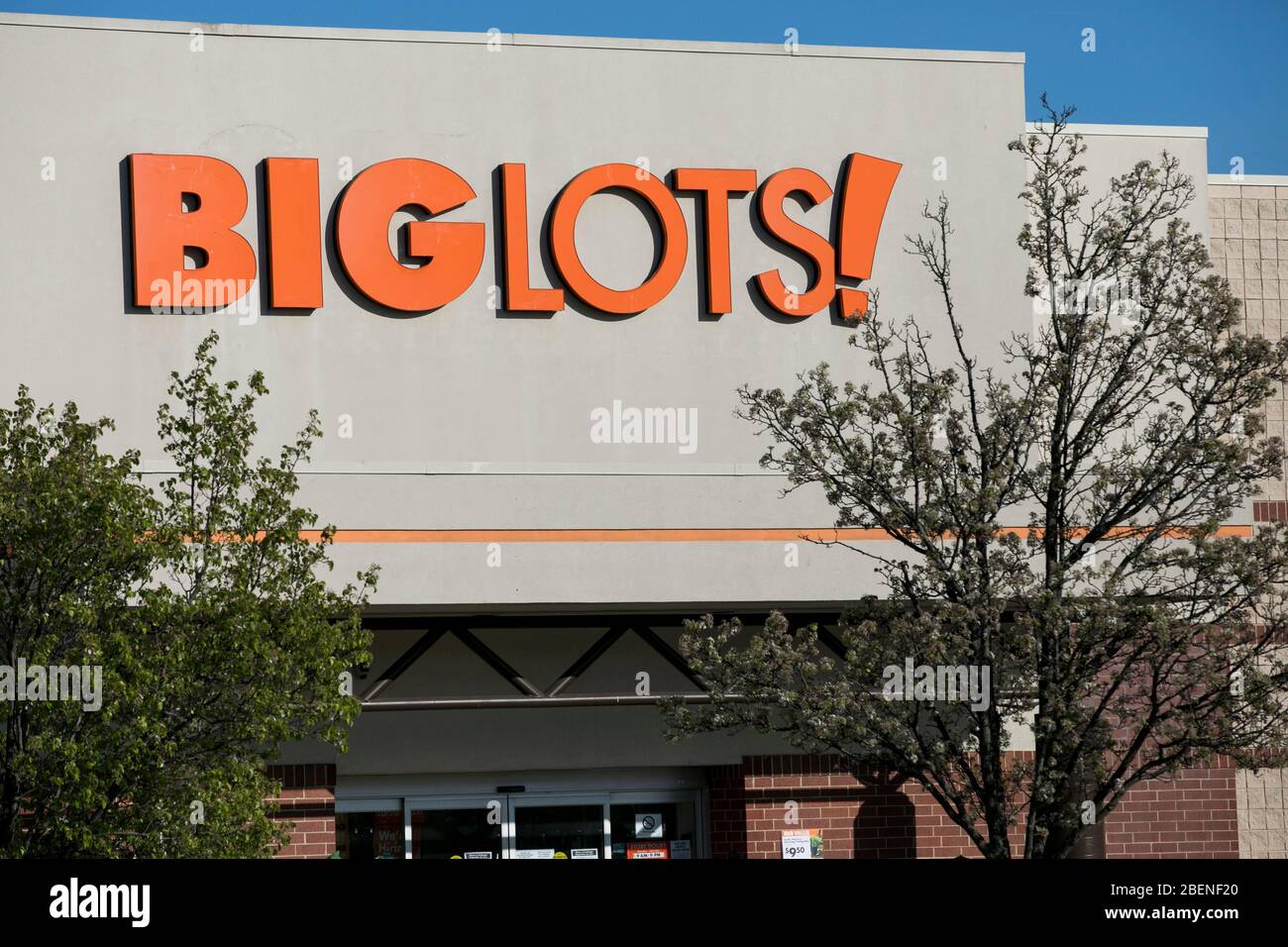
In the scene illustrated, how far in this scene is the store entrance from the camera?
17.8 m

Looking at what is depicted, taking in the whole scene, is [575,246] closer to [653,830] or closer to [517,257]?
[517,257]

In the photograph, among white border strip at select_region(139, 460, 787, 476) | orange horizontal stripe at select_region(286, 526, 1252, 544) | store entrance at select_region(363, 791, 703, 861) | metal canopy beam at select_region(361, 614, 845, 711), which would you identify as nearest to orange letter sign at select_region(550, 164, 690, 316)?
white border strip at select_region(139, 460, 787, 476)

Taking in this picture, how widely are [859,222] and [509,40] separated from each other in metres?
4.09

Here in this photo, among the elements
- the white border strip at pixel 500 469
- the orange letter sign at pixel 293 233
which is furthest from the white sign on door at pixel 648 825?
the orange letter sign at pixel 293 233

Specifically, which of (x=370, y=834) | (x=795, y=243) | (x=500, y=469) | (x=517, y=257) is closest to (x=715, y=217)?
(x=795, y=243)

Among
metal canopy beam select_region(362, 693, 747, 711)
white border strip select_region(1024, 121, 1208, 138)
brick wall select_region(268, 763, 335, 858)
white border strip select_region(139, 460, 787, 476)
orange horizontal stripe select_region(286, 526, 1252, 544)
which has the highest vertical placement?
white border strip select_region(1024, 121, 1208, 138)

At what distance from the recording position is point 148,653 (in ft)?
34.1

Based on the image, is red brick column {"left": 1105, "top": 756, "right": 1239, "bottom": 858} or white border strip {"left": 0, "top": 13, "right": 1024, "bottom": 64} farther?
red brick column {"left": 1105, "top": 756, "right": 1239, "bottom": 858}

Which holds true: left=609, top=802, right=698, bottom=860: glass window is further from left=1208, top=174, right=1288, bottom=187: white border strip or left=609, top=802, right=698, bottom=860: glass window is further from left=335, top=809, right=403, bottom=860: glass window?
left=1208, top=174, right=1288, bottom=187: white border strip

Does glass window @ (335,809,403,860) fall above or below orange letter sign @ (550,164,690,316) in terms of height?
below

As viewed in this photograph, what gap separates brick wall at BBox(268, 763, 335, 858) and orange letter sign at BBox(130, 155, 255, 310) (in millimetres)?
4991

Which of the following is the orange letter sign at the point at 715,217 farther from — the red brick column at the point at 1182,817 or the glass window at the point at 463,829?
the red brick column at the point at 1182,817

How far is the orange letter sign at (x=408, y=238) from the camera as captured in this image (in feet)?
52.5
